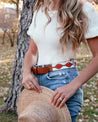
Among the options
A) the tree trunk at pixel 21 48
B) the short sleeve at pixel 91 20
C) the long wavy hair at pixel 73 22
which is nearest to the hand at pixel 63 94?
the long wavy hair at pixel 73 22

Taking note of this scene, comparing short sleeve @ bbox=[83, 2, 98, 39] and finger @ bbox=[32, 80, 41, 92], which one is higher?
short sleeve @ bbox=[83, 2, 98, 39]

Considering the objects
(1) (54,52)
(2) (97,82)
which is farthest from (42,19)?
(2) (97,82)

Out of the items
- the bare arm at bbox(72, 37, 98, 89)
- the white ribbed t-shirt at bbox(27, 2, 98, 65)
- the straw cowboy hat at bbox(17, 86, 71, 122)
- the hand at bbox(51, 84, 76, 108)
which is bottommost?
the straw cowboy hat at bbox(17, 86, 71, 122)

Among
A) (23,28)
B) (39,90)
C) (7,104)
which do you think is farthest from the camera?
(7,104)

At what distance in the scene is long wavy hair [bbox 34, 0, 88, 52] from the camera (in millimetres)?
1705

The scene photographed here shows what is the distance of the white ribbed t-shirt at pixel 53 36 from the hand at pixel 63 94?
25 cm

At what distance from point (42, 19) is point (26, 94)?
0.65 meters

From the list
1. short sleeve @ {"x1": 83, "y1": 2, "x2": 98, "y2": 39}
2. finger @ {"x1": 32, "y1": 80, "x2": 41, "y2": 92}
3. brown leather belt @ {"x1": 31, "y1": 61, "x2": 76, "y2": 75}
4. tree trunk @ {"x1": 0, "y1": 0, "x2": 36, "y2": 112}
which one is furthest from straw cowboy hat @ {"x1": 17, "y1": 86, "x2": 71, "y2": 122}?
tree trunk @ {"x1": 0, "y1": 0, "x2": 36, "y2": 112}

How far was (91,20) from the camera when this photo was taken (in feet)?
5.63

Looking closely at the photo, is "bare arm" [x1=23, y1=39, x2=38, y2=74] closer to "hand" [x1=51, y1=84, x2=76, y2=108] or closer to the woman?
the woman

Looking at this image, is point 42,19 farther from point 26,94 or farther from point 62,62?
point 26,94

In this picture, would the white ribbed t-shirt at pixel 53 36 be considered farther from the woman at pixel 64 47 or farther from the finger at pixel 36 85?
the finger at pixel 36 85

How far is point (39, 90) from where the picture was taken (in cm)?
183

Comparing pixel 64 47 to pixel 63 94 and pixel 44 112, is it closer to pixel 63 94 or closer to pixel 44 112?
pixel 63 94
